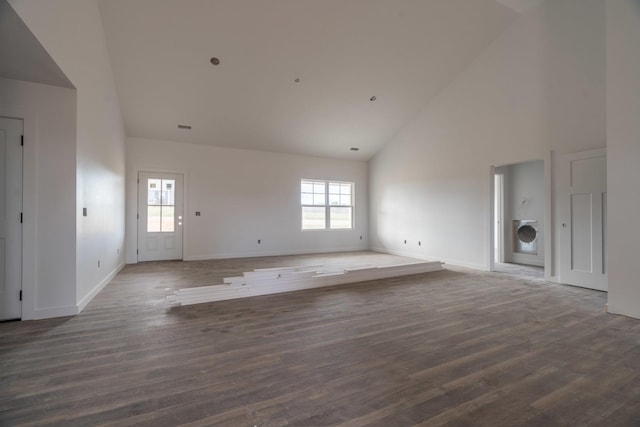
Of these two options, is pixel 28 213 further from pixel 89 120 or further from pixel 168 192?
pixel 168 192

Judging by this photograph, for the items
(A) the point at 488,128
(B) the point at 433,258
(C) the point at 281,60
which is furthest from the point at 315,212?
(A) the point at 488,128

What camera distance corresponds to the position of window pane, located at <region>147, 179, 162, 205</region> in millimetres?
6652

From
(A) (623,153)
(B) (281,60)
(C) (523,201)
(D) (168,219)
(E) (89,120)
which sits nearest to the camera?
(A) (623,153)

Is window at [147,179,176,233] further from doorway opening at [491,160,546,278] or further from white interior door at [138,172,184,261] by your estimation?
doorway opening at [491,160,546,278]

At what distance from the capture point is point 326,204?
28.1 ft

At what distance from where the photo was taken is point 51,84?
2971 millimetres

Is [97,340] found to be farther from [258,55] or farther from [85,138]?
[258,55]

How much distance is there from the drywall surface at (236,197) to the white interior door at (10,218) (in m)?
3.72

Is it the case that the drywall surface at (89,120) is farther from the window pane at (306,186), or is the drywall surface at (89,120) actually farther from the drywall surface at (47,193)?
the window pane at (306,186)

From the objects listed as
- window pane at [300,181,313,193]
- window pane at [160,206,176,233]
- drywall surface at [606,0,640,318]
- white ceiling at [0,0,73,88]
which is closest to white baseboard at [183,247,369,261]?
window pane at [160,206,176,233]

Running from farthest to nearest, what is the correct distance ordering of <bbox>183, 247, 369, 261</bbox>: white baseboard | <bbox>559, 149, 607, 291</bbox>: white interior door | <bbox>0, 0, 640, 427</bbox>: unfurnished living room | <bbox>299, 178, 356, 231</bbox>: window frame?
<bbox>299, 178, 356, 231</bbox>: window frame, <bbox>183, 247, 369, 261</bbox>: white baseboard, <bbox>559, 149, 607, 291</bbox>: white interior door, <bbox>0, 0, 640, 427</bbox>: unfurnished living room

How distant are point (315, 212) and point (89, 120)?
18.4 feet

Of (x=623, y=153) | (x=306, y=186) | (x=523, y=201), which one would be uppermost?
(x=306, y=186)

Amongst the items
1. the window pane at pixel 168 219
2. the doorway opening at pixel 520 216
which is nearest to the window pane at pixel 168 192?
the window pane at pixel 168 219
